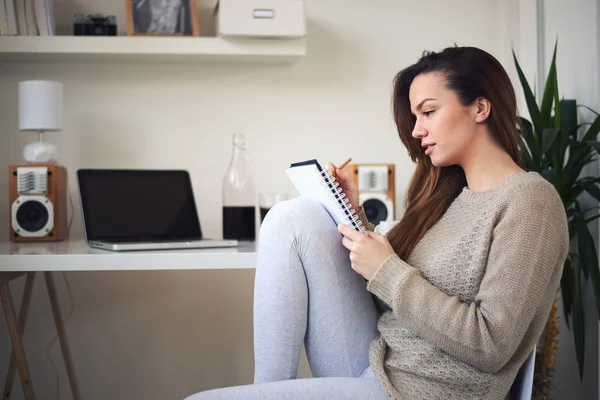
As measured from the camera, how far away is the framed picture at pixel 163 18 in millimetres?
2275

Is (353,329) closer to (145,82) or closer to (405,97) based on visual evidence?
(405,97)

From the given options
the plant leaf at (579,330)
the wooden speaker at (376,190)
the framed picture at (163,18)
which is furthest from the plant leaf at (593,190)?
the framed picture at (163,18)

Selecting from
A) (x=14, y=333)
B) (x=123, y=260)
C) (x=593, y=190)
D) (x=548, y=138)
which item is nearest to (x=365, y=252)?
(x=123, y=260)

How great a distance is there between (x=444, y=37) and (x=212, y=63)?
87cm

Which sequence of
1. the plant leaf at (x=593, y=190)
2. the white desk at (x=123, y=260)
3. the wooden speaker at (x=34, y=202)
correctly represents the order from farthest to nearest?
the wooden speaker at (x=34, y=202)
the plant leaf at (x=593, y=190)
the white desk at (x=123, y=260)

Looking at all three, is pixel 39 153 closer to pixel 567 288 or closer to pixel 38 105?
pixel 38 105

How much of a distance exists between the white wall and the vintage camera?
149 mm

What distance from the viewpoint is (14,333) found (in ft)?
6.40

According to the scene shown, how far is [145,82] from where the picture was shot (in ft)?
8.18

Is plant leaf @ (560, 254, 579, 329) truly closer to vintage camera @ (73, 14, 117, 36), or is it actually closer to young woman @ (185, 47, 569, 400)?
young woman @ (185, 47, 569, 400)

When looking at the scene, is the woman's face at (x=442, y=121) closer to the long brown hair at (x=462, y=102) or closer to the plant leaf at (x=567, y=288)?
the long brown hair at (x=462, y=102)

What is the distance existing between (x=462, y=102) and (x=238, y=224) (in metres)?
1.09

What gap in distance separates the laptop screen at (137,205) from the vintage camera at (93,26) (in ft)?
1.61

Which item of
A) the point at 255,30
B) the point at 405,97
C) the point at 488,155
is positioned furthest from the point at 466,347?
the point at 255,30
